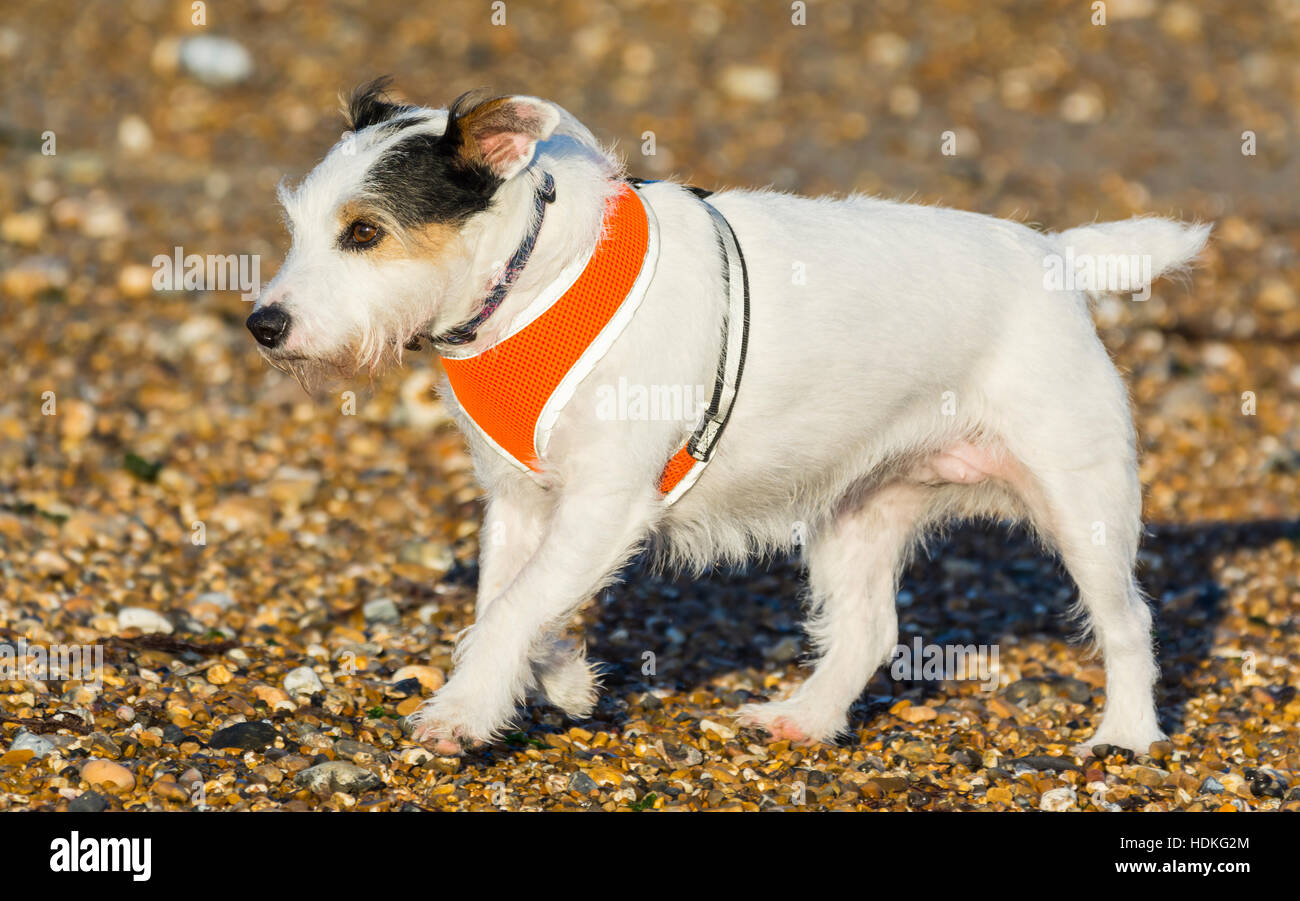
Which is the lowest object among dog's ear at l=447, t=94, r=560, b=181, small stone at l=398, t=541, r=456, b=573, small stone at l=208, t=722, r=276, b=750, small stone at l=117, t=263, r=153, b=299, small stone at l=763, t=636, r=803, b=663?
small stone at l=208, t=722, r=276, b=750

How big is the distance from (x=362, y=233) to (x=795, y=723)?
262cm

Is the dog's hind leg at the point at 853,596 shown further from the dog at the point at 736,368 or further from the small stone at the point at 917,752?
the small stone at the point at 917,752

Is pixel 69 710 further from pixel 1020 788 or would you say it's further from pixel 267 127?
pixel 267 127

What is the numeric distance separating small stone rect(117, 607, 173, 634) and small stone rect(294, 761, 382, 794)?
169cm

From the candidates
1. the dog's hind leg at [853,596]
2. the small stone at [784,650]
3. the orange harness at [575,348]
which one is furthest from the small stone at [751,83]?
the orange harness at [575,348]

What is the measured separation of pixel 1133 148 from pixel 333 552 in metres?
9.32

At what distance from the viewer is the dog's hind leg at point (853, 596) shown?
618cm

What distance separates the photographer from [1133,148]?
46.1 ft

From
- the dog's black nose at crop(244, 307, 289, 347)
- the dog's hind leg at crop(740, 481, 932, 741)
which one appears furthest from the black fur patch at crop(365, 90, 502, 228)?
the dog's hind leg at crop(740, 481, 932, 741)

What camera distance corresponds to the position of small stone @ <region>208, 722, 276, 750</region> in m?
5.45

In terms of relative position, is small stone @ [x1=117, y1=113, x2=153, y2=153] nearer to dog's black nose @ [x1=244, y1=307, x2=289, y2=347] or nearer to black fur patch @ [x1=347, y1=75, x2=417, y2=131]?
black fur patch @ [x1=347, y1=75, x2=417, y2=131]

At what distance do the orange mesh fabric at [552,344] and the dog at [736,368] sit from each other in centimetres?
3

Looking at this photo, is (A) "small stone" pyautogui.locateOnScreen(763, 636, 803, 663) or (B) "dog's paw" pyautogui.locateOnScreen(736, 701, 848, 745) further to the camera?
(A) "small stone" pyautogui.locateOnScreen(763, 636, 803, 663)

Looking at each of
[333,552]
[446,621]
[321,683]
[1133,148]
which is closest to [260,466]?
[333,552]
